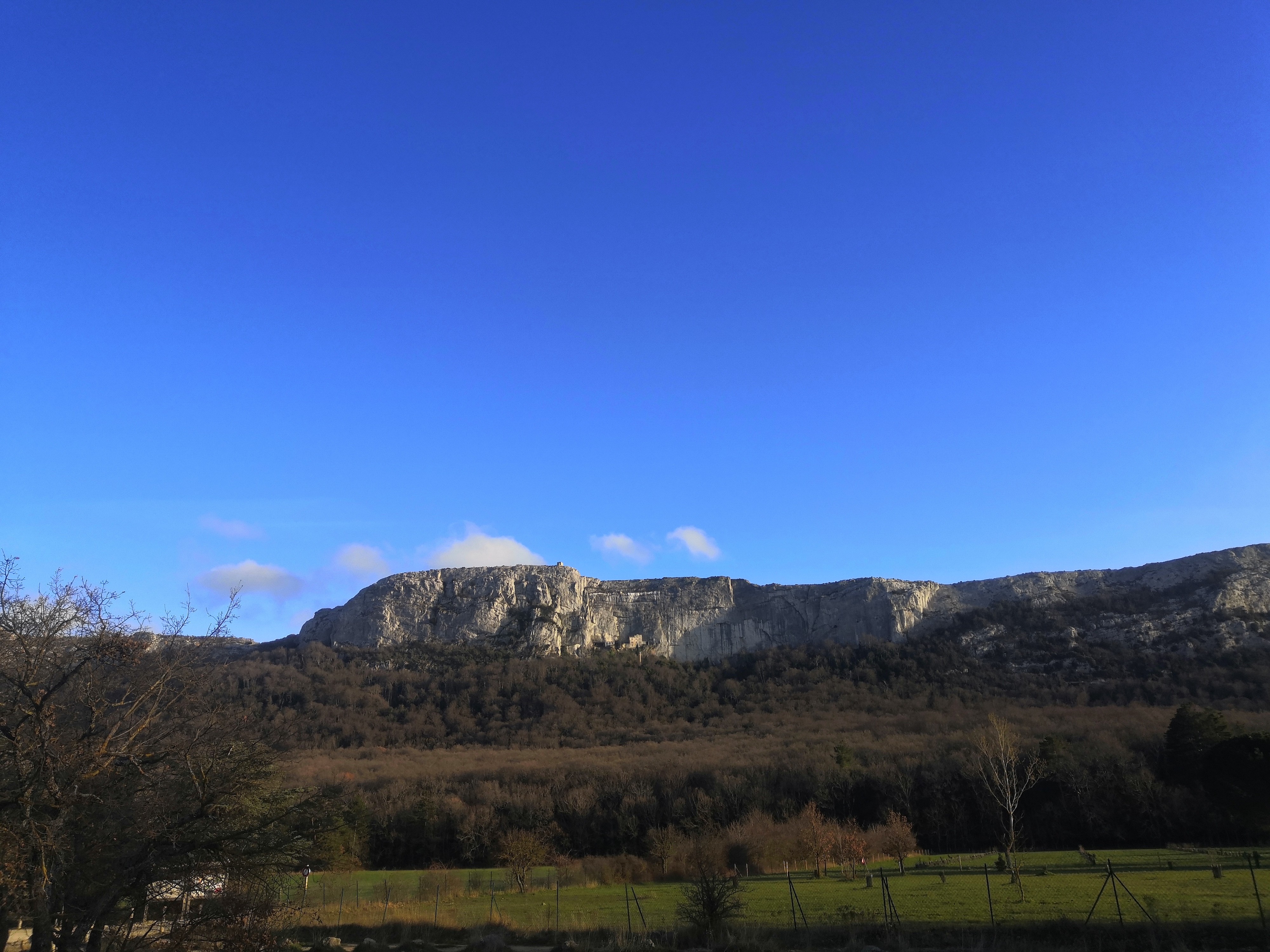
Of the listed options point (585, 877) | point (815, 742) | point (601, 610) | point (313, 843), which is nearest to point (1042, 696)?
point (815, 742)

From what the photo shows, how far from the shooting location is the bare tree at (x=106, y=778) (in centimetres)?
1034

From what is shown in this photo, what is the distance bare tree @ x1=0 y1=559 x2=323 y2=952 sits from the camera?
1034cm

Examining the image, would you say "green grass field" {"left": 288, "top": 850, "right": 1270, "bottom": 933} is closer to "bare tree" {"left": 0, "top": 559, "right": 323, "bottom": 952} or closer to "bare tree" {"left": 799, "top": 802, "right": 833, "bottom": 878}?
"bare tree" {"left": 799, "top": 802, "right": 833, "bottom": 878}

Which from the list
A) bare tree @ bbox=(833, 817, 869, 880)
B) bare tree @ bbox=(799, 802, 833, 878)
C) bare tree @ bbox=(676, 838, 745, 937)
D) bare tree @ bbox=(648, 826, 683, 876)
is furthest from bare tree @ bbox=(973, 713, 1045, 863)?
bare tree @ bbox=(648, 826, 683, 876)

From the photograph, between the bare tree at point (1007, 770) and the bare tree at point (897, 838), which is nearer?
the bare tree at point (1007, 770)

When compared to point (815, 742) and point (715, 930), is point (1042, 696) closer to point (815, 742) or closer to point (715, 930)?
point (815, 742)

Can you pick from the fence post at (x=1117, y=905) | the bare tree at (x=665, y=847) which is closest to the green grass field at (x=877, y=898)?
the fence post at (x=1117, y=905)

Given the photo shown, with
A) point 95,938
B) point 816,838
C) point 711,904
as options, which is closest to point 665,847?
point 816,838

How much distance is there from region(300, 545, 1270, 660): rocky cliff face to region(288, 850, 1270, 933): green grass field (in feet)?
212

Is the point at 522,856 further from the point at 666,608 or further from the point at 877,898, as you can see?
the point at 666,608

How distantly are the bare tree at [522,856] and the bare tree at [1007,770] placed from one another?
21.3 m

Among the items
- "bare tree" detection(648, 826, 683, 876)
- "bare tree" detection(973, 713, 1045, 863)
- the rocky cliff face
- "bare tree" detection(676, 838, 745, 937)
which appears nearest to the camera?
"bare tree" detection(676, 838, 745, 937)

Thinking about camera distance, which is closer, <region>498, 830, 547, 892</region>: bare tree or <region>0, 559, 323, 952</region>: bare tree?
<region>0, 559, 323, 952</region>: bare tree

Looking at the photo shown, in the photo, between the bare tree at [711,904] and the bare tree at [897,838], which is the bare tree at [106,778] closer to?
the bare tree at [711,904]
